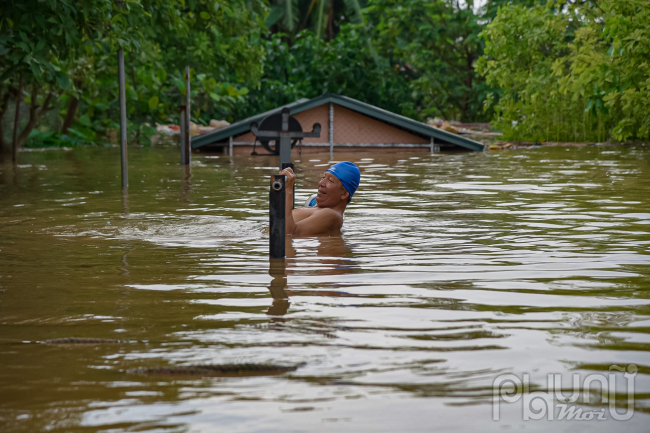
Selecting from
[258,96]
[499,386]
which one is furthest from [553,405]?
[258,96]

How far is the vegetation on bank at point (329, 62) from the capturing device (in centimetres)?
1245

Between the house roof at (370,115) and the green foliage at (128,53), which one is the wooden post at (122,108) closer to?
the green foliage at (128,53)

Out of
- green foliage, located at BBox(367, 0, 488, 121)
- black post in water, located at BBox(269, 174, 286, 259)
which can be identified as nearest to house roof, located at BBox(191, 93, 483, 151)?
green foliage, located at BBox(367, 0, 488, 121)

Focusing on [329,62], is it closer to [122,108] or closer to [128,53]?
[128,53]

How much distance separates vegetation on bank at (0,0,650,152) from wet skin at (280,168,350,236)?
454 cm

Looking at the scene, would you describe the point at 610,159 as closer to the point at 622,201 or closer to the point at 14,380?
the point at 622,201

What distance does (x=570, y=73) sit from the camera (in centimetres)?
2220

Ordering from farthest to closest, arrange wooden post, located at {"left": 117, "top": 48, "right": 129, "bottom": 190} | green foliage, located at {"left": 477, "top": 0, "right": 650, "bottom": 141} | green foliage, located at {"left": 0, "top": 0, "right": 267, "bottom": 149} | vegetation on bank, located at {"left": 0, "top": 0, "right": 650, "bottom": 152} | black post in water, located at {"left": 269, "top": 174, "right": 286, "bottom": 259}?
1. green foliage, located at {"left": 477, "top": 0, "right": 650, "bottom": 141}
2. vegetation on bank, located at {"left": 0, "top": 0, "right": 650, "bottom": 152}
3. wooden post, located at {"left": 117, "top": 48, "right": 129, "bottom": 190}
4. green foliage, located at {"left": 0, "top": 0, "right": 267, "bottom": 149}
5. black post in water, located at {"left": 269, "top": 174, "right": 286, "bottom": 259}

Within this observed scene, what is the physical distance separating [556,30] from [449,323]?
21.3 metres

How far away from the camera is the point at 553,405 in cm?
340

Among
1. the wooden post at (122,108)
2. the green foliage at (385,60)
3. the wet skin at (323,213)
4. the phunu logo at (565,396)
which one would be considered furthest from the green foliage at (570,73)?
the phunu logo at (565,396)

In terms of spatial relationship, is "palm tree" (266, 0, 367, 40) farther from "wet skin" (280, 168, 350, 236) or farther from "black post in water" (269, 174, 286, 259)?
"black post in water" (269, 174, 286, 259)

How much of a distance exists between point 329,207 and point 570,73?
51.8ft

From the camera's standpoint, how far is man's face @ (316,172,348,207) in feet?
26.7
